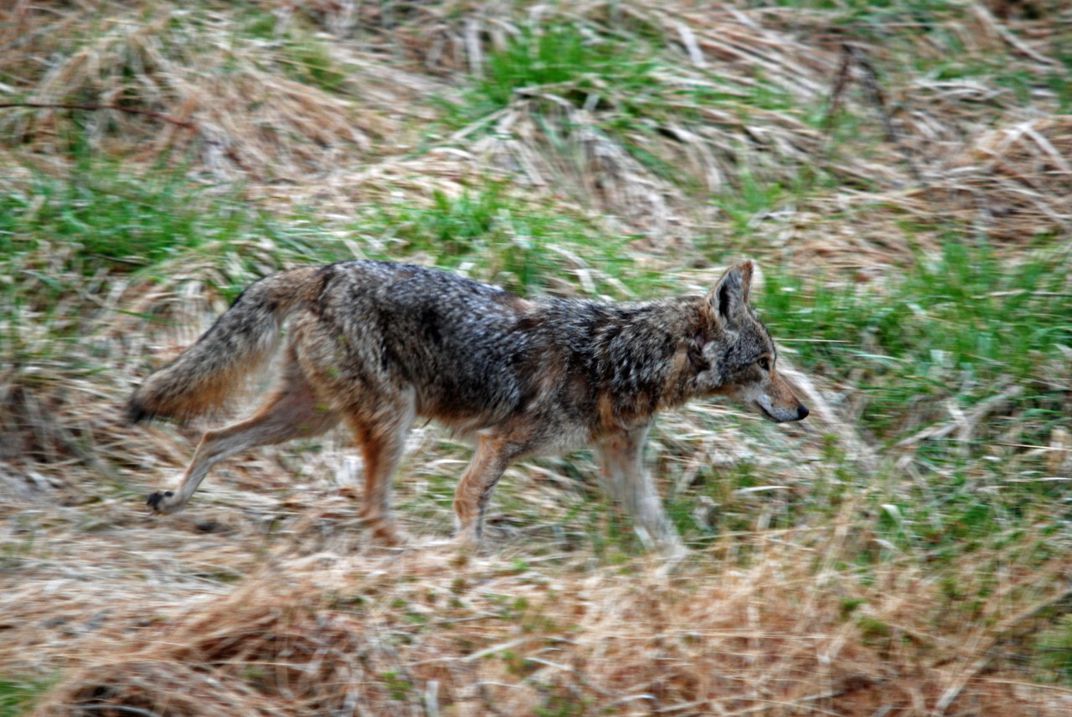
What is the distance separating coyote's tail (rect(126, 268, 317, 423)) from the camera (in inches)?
241

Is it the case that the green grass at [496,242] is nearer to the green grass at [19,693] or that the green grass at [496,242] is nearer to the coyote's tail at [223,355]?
the coyote's tail at [223,355]

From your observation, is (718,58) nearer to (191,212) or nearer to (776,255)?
(776,255)

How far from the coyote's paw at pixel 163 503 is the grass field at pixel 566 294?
0.07 meters

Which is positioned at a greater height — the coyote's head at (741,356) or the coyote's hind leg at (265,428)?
the coyote's head at (741,356)

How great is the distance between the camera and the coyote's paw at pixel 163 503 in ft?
20.2

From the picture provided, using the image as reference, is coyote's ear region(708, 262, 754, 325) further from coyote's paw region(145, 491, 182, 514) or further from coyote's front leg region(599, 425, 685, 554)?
coyote's paw region(145, 491, 182, 514)

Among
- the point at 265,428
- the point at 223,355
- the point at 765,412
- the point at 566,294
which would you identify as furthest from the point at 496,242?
the point at 223,355

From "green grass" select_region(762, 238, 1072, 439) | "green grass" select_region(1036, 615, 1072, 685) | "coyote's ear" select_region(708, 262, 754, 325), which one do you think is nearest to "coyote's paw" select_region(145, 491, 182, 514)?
"coyote's ear" select_region(708, 262, 754, 325)

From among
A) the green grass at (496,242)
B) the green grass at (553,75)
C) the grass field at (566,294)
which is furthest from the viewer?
the green grass at (553,75)

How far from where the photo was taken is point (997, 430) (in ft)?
23.6

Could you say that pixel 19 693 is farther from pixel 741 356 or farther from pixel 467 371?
pixel 741 356

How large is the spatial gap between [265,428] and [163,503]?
57 centimetres

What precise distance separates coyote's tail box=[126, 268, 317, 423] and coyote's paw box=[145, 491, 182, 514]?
362 mm

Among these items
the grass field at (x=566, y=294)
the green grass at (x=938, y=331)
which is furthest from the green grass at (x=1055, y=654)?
the green grass at (x=938, y=331)
